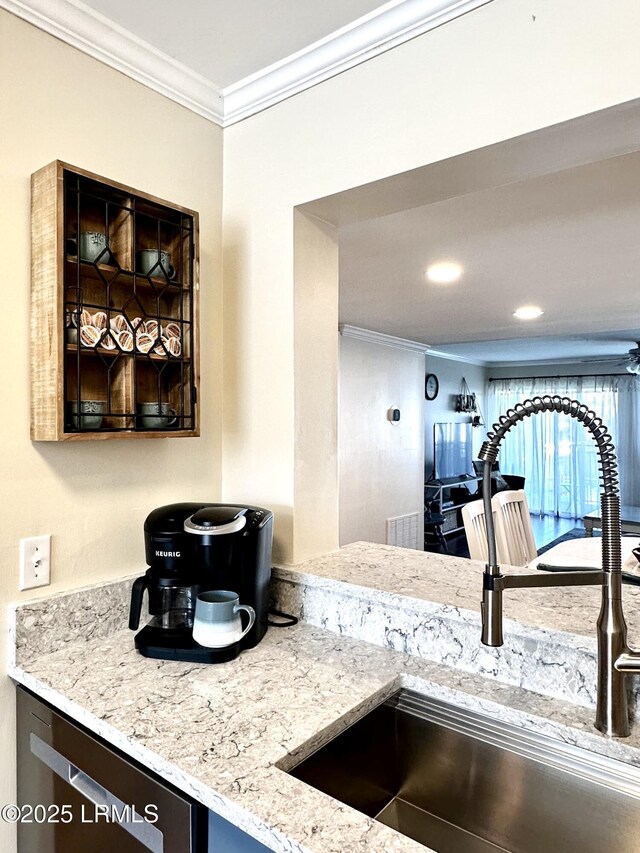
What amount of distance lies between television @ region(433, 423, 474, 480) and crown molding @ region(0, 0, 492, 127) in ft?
20.7

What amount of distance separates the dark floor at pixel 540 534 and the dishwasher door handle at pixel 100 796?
18.0 feet

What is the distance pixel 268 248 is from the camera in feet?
5.26

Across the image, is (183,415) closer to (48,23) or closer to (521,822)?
(48,23)

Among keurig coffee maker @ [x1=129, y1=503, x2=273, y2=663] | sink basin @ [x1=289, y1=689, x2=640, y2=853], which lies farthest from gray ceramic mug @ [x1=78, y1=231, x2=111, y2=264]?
sink basin @ [x1=289, y1=689, x2=640, y2=853]

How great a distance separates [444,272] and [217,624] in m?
2.52

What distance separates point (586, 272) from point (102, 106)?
274cm

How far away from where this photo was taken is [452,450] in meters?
8.04

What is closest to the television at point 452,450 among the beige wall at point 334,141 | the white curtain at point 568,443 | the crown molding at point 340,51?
the white curtain at point 568,443

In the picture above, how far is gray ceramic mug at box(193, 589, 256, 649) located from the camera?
125 centimetres

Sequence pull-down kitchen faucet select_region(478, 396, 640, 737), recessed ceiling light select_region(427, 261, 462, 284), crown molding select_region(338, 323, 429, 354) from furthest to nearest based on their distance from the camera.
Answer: crown molding select_region(338, 323, 429, 354), recessed ceiling light select_region(427, 261, 462, 284), pull-down kitchen faucet select_region(478, 396, 640, 737)

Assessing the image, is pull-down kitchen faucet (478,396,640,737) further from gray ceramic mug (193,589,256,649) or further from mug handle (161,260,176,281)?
mug handle (161,260,176,281)

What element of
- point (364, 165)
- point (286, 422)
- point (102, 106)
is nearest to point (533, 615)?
point (286, 422)

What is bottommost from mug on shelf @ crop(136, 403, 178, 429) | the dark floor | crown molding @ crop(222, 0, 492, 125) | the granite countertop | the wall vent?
the dark floor

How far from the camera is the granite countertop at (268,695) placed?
817 millimetres
